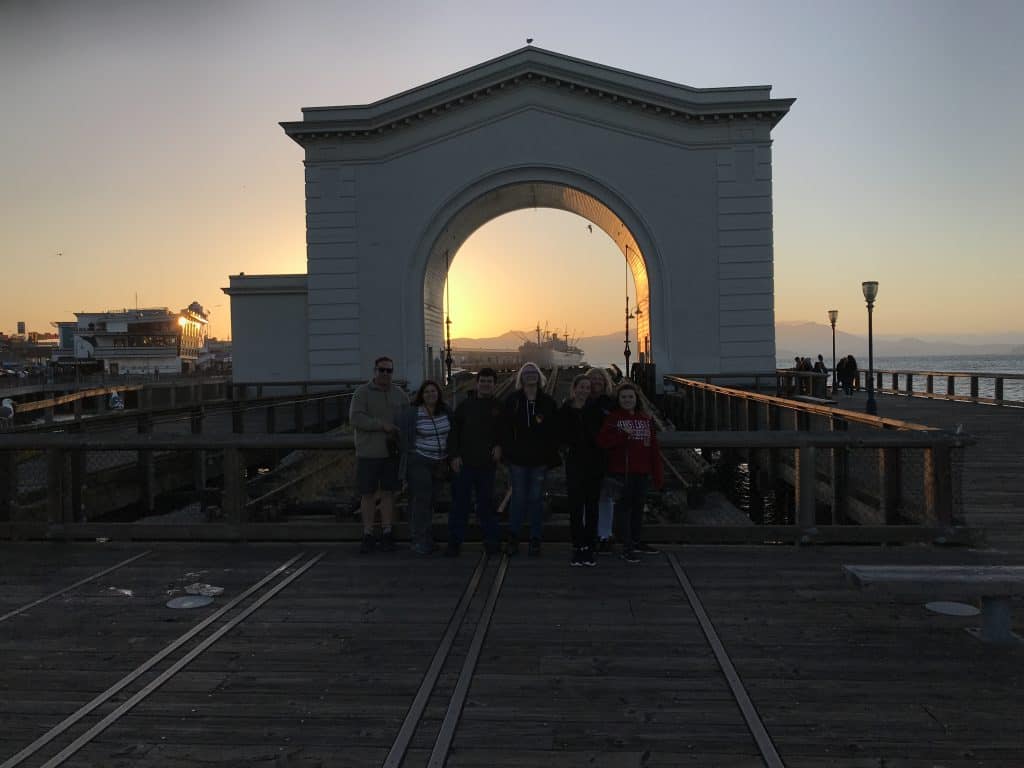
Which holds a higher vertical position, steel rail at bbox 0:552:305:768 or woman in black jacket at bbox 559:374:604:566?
woman in black jacket at bbox 559:374:604:566

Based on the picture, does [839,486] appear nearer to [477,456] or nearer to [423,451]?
[477,456]

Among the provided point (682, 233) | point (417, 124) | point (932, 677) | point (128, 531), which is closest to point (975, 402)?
point (682, 233)

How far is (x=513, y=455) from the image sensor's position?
6648 mm

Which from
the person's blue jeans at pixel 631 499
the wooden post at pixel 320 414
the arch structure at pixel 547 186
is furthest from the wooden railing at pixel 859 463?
the arch structure at pixel 547 186

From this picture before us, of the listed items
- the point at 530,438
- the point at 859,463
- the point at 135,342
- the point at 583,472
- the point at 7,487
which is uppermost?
the point at 135,342

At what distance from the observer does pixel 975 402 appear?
23344 millimetres

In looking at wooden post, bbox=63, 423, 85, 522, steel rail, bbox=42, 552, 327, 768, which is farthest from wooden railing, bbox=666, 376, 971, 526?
wooden post, bbox=63, 423, 85, 522

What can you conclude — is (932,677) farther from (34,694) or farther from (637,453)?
(34,694)

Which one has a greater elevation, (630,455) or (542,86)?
(542,86)

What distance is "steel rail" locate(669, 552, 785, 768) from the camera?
3.47 metres

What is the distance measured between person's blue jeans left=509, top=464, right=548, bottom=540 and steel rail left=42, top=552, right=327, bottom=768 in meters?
1.93

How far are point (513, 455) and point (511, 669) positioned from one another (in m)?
2.45

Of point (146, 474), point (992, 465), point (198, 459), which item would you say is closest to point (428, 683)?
point (146, 474)

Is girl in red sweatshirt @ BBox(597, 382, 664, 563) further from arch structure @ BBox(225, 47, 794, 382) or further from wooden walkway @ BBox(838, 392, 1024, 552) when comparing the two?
arch structure @ BBox(225, 47, 794, 382)
